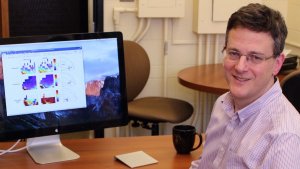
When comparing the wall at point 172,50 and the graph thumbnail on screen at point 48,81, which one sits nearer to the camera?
the graph thumbnail on screen at point 48,81

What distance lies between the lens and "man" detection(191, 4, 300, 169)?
4.19ft

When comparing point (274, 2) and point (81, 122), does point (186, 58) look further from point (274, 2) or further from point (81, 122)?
point (81, 122)

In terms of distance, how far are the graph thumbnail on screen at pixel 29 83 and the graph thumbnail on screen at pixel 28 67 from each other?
21 millimetres

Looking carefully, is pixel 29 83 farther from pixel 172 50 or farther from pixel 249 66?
pixel 172 50

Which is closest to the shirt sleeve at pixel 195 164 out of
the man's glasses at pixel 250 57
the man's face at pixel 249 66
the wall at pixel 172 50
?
the man's face at pixel 249 66

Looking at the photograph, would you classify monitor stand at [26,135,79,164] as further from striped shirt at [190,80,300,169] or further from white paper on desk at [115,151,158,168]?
striped shirt at [190,80,300,169]

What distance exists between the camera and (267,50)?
1.34m

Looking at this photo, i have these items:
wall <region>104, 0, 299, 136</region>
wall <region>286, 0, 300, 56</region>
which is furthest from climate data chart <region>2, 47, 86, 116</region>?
wall <region>286, 0, 300, 56</region>

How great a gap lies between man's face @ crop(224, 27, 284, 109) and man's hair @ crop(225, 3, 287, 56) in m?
0.01

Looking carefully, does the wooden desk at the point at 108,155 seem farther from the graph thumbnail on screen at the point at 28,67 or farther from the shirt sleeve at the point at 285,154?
the shirt sleeve at the point at 285,154

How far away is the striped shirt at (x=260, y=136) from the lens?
49.9 inches

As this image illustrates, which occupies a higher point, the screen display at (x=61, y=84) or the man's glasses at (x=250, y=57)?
the man's glasses at (x=250, y=57)

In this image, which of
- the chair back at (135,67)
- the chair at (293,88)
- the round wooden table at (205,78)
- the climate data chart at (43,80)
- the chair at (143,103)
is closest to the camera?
the climate data chart at (43,80)

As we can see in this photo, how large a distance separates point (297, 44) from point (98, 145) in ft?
6.88
